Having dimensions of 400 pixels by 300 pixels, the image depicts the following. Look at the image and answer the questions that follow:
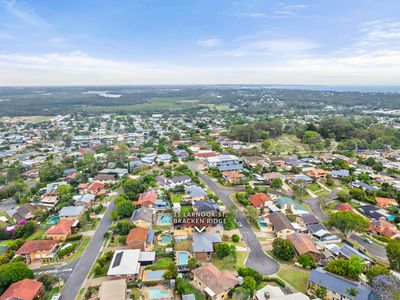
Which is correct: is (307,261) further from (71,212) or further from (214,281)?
(71,212)

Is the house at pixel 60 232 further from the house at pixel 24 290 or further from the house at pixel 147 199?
the house at pixel 147 199

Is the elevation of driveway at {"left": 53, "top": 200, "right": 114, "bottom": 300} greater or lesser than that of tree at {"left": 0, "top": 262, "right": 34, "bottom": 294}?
lesser

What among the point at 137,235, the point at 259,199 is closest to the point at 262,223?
the point at 259,199

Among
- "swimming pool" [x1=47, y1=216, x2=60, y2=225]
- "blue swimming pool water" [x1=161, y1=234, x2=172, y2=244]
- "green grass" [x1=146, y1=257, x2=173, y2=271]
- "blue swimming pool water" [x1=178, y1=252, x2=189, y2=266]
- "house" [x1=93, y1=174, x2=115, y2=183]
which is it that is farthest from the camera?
"house" [x1=93, y1=174, x2=115, y2=183]

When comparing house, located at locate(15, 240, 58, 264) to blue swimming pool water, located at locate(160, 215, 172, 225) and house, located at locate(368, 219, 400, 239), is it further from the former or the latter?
house, located at locate(368, 219, 400, 239)

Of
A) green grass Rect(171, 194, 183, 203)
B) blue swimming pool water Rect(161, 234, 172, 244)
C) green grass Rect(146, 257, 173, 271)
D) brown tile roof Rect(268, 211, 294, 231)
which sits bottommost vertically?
green grass Rect(171, 194, 183, 203)

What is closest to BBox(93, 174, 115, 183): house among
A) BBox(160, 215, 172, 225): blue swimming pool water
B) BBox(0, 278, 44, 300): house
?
BBox(160, 215, 172, 225): blue swimming pool water

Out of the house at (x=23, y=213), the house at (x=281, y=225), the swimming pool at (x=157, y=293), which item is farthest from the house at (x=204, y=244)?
the house at (x=23, y=213)
